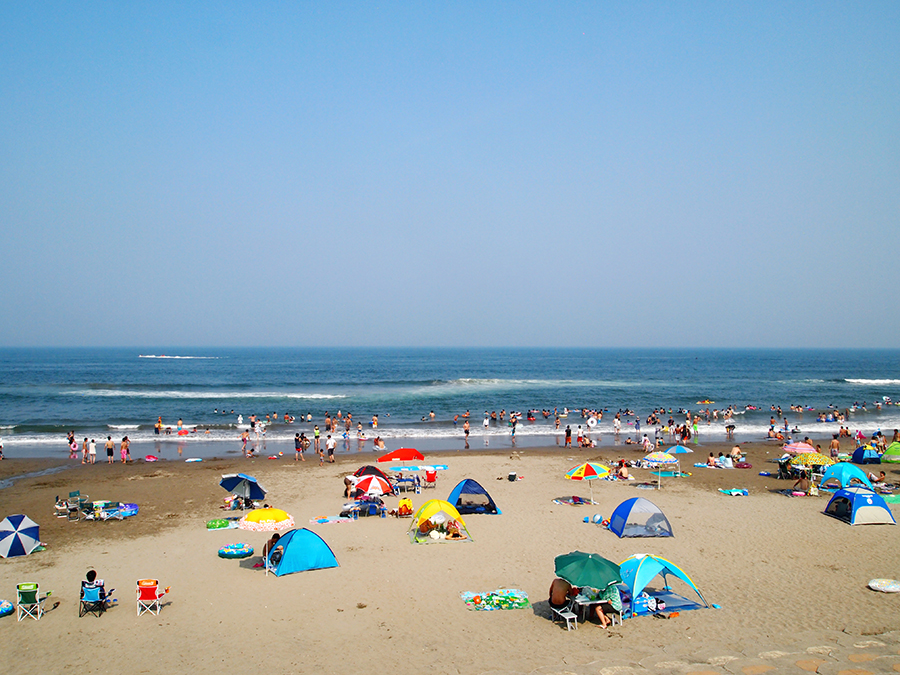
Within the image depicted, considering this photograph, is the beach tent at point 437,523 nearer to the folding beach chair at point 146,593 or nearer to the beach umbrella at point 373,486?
the beach umbrella at point 373,486

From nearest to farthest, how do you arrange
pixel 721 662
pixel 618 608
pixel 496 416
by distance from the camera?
pixel 721 662
pixel 618 608
pixel 496 416

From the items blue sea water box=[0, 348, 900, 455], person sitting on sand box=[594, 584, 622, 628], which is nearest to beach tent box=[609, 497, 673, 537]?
person sitting on sand box=[594, 584, 622, 628]

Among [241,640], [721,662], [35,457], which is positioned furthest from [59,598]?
[35,457]

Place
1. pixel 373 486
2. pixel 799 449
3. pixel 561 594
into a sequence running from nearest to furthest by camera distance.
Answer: pixel 561 594 → pixel 373 486 → pixel 799 449

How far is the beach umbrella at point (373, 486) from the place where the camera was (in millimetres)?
18641

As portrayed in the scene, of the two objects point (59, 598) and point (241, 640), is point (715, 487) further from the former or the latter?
point (59, 598)

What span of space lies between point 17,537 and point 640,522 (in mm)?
15328

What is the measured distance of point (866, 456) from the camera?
25.3 meters

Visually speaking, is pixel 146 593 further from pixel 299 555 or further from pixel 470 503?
pixel 470 503

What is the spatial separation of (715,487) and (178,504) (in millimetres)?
18970

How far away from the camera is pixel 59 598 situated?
11.3 meters

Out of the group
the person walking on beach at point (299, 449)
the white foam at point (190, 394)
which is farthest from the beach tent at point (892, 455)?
the white foam at point (190, 394)

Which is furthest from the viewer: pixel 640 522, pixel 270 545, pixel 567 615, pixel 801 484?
pixel 801 484

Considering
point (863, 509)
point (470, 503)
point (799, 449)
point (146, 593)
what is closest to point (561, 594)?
point (146, 593)
